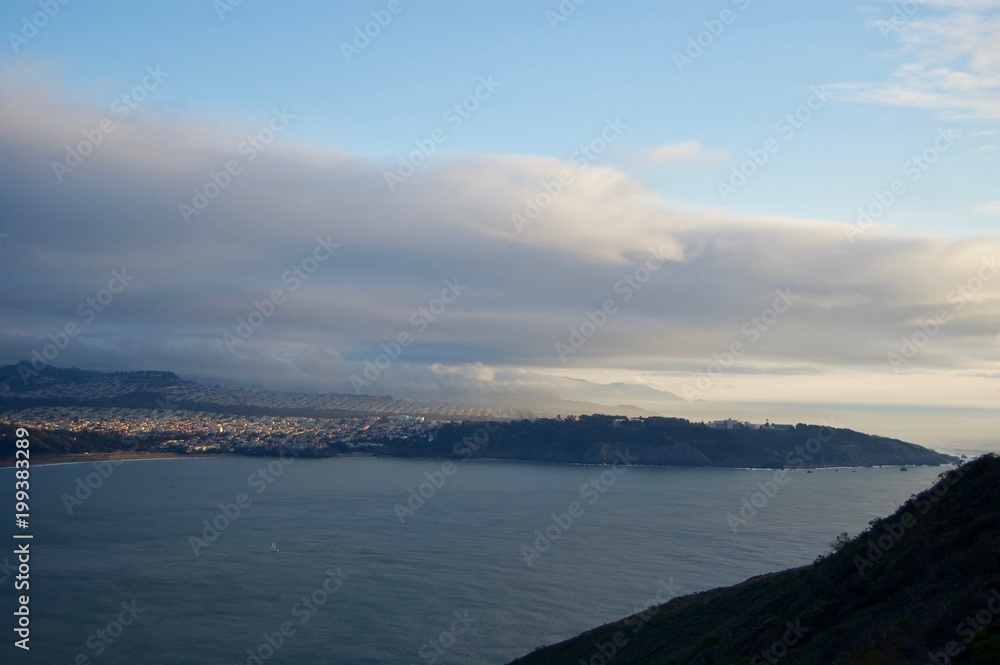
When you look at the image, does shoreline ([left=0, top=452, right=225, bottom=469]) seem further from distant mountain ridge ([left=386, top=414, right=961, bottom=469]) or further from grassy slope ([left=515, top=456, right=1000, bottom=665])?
grassy slope ([left=515, top=456, right=1000, bottom=665])

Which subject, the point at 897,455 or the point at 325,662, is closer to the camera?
the point at 325,662

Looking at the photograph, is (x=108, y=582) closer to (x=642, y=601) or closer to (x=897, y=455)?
(x=642, y=601)

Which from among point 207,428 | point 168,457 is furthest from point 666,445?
point 207,428

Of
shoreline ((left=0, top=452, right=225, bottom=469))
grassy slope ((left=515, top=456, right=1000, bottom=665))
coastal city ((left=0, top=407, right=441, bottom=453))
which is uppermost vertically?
grassy slope ((left=515, top=456, right=1000, bottom=665))

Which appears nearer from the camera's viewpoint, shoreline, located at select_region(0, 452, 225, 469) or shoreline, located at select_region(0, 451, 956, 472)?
shoreline, located at select_region(0, 452, 225, 469)

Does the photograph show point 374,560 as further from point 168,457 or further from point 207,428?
point 207,428

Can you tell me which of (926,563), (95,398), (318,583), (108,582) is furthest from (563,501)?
(95,398)

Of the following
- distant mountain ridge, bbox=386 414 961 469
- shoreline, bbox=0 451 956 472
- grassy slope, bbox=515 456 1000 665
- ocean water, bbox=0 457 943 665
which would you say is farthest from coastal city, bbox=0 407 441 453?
grassy slope, bbox=515 456 1000 665
